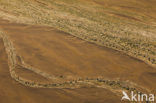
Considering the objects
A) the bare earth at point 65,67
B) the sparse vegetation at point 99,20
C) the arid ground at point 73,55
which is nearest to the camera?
the bare earth at point 65,67

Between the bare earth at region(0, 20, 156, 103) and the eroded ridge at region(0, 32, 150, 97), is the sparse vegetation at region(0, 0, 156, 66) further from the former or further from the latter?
the eroded ridge at region(0, 32, 150, 97)

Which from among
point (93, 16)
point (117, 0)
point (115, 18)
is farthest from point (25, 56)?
point (117, 0)

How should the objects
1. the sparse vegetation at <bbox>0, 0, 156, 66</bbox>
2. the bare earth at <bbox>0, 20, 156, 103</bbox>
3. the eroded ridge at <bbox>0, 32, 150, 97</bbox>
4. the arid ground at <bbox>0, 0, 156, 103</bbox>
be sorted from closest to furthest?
the bare earth at <bbox>0, 20, 156, 103</bbox>
the arid ground at <bbox>0, 0, 156, 103</bbox>
the eroded ridge at <bbox>0, 32, 150, 97</bbox>
the sparse vegetation at <bbox>0, 0, 156, 66</bbox>

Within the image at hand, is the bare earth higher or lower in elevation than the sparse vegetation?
lower

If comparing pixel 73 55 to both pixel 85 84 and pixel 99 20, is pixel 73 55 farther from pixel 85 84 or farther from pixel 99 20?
pixel 99 20

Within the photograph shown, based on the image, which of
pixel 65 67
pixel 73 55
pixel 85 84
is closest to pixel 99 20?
pixel 73 55

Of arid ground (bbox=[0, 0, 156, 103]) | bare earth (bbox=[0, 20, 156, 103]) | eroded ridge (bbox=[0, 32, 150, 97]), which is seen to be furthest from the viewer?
eroded ridge (bbox=[0, 32, 150, 97])

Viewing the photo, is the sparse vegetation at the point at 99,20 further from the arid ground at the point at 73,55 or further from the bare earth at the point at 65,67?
the bare earth at the point at 65,67

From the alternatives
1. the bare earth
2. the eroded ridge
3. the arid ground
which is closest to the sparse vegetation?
the arid ground

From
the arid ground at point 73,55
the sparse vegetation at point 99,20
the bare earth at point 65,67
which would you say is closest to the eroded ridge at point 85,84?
the arid ground at point 73,55
